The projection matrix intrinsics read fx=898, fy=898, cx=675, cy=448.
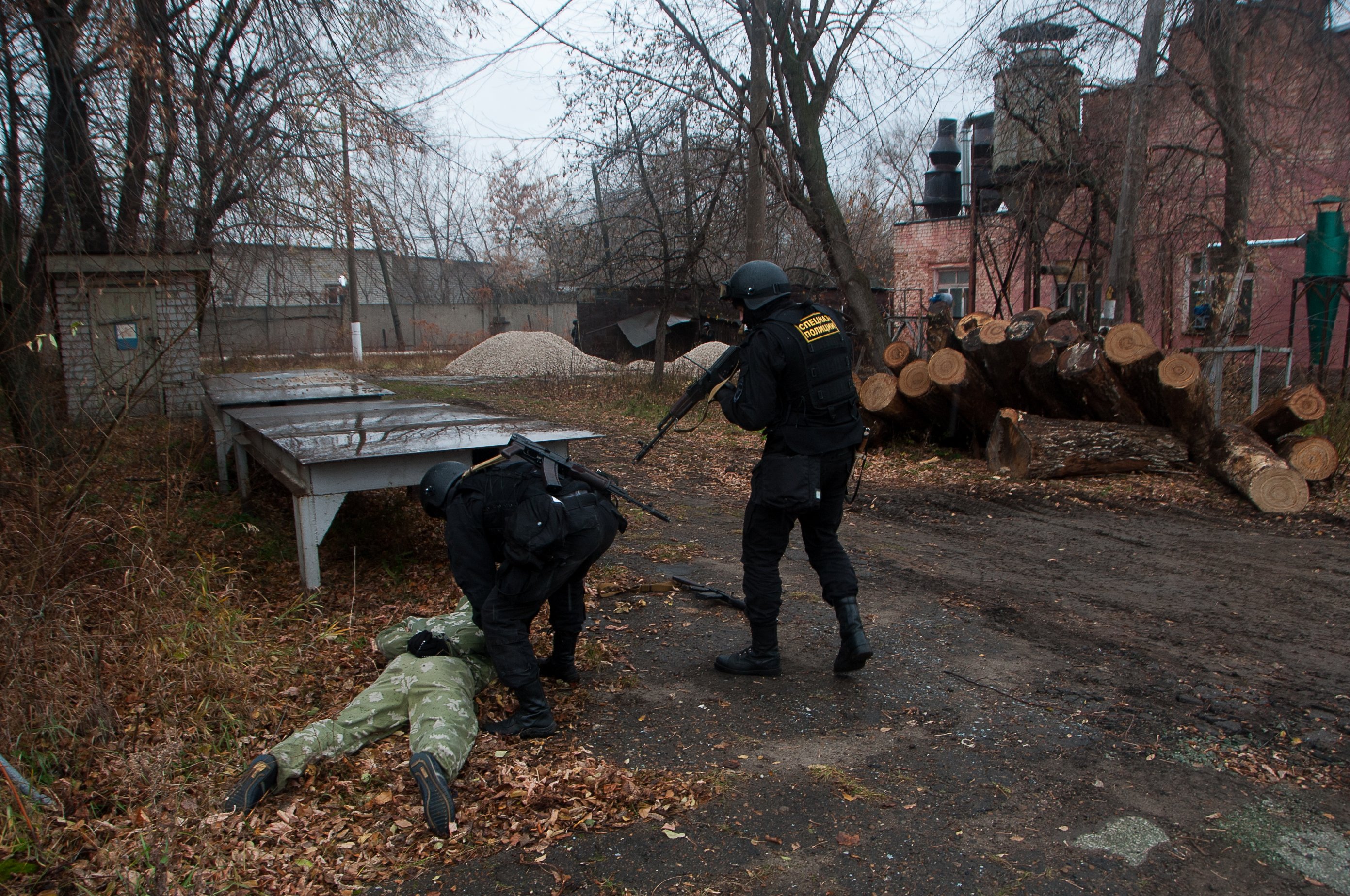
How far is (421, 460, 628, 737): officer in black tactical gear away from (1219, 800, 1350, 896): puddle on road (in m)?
2.25

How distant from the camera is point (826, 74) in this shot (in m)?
11.4

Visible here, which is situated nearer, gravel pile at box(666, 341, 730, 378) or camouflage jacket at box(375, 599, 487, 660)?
camouflage jacket at box(375, 599, 487, 660)

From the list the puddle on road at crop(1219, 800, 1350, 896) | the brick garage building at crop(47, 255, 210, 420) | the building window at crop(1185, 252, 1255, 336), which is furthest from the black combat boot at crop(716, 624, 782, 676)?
the building window at crop(1185, 252, 1255, 336)

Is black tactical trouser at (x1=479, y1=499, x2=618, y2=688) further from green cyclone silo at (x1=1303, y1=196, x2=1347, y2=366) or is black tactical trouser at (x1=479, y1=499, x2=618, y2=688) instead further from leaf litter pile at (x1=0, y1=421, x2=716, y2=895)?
green cyclone silo at (x1=1303, y1=196, x2=1347, y2=366)

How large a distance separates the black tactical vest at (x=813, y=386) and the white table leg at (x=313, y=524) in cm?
242

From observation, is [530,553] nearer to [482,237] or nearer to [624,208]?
[624,208]

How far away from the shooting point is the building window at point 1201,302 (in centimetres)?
1412

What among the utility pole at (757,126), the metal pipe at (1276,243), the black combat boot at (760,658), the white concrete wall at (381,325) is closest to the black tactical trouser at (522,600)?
the black combat boot at (760,658)

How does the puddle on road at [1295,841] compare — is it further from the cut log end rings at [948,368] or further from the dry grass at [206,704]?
the cut log end rings at [948,368]

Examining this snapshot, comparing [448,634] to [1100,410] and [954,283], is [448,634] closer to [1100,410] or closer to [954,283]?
[1100,410]

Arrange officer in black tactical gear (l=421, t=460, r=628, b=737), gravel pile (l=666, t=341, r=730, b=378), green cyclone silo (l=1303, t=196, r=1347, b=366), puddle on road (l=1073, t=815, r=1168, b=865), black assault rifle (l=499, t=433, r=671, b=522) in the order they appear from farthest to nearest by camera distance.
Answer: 1. gravel pile (l=666, t=341, r=730, b=378)
2. green cyclone silo (l=1303, t=196, r=1347, b=366)
3. black assault rifle (l=499, t=433, r=671, b=522)
4. officer in black tactical gear (l=421, t=460, r=628, b=737)
5. puddle on road (l=1073, t=815, r=1168, b=865)

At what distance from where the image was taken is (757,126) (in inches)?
470

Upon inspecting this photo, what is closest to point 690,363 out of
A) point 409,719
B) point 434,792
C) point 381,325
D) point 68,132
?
point 68,132

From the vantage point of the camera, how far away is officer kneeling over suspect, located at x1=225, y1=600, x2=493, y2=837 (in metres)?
2.82
